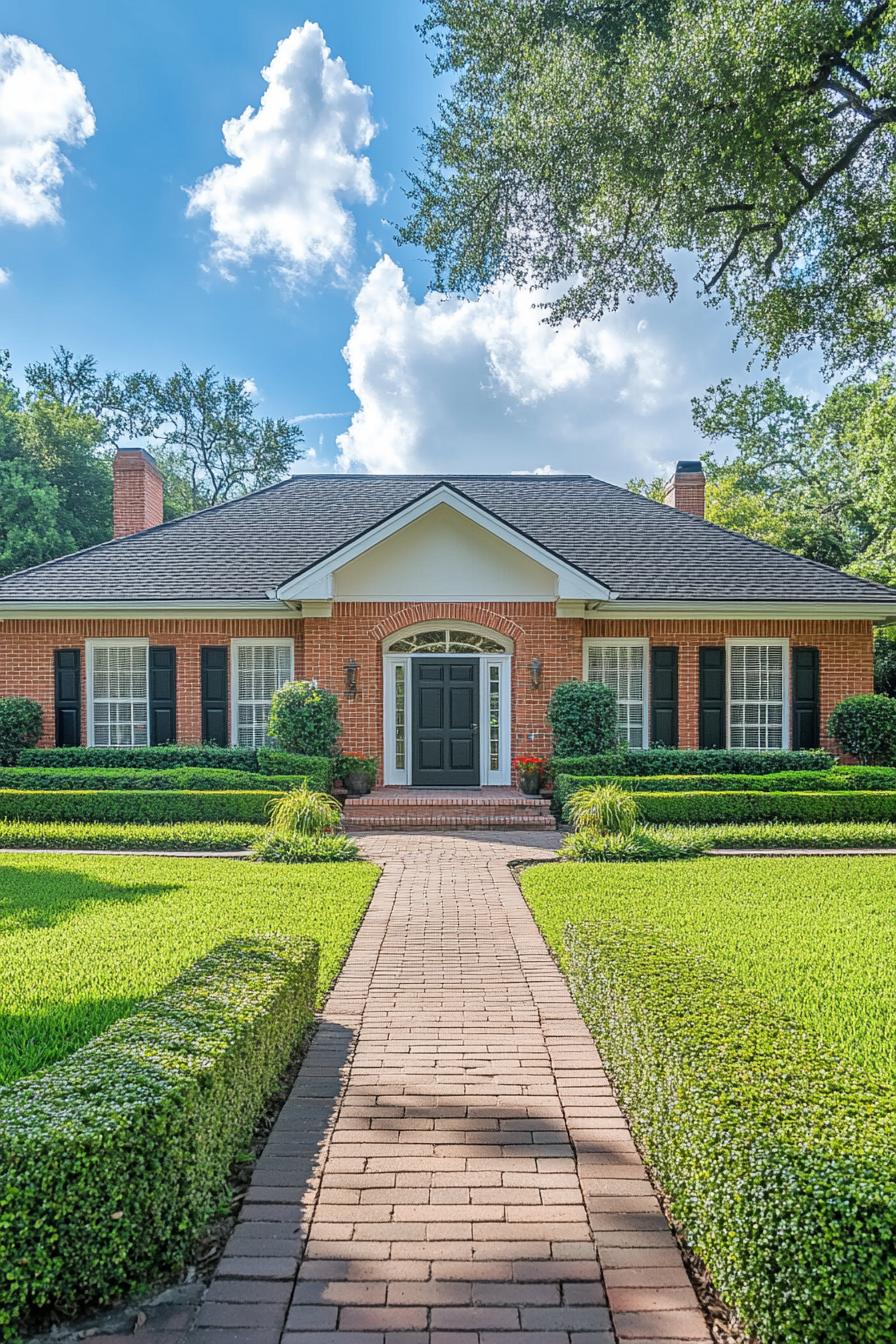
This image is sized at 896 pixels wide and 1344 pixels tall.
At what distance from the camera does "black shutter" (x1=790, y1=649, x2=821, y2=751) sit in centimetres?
1595

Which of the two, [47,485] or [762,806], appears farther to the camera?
[47,485]

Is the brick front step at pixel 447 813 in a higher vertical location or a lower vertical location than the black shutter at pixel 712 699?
lower

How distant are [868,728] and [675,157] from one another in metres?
10.5

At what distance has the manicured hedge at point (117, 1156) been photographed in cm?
253

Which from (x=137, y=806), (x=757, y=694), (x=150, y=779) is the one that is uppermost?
(x=757, y=694)

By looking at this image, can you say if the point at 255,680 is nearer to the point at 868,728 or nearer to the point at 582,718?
the point at 582,718

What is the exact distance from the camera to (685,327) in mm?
17250

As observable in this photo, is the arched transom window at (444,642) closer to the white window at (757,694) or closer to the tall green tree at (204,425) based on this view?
the white window at (757,694)

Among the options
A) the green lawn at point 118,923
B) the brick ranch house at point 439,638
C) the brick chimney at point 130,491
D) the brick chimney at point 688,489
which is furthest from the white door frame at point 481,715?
the brick chimney at point 130,491

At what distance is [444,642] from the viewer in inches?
604

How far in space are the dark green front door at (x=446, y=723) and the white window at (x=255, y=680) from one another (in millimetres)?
2784

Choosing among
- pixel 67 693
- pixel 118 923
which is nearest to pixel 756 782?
pixel 118 923

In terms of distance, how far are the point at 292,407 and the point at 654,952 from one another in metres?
44.3

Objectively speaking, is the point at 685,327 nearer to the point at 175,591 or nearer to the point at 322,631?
the point at 322,631
